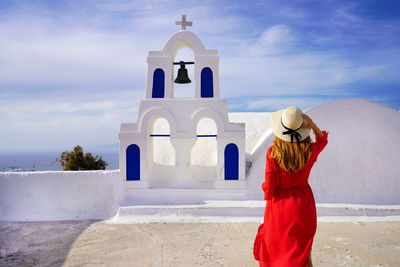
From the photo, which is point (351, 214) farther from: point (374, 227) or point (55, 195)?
point (55, 195)

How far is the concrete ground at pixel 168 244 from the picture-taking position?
486cm

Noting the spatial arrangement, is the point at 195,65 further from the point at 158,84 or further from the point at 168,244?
the point at 168,244

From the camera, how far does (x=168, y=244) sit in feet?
18.2

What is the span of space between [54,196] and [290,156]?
6249 mm

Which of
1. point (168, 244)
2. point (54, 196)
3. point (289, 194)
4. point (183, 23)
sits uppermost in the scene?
point (183, 23)

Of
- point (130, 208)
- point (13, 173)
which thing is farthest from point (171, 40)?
point (13, 173)

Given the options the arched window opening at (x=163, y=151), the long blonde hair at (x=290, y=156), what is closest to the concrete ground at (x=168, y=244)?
the long blonde hair at (x=290, y=156)

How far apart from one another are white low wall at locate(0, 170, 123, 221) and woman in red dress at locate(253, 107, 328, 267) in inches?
209

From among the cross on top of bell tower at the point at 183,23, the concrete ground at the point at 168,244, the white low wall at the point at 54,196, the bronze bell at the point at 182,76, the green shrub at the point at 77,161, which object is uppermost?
the cross on top of bell tower at the point at 183,23

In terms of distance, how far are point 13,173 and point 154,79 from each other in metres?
3.89

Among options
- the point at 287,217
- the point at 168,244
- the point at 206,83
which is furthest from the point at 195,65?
the point at 287,217

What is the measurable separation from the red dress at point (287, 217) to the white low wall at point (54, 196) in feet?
17.4

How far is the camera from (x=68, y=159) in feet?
47.4

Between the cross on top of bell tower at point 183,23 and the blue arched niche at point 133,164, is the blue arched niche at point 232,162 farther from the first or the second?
the cross on top of bell tower at point 183,23
